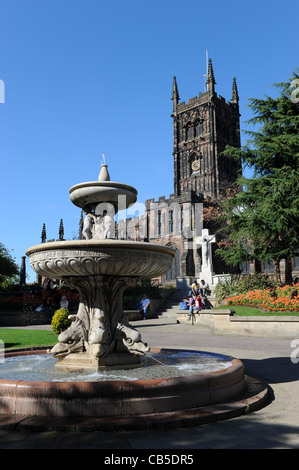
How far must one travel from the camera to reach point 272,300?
15.3 meters

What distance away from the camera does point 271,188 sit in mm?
Answer: 19109

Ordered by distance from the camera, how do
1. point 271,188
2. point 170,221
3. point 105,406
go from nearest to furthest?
point 105,406 → point 271,188 → point 170,221

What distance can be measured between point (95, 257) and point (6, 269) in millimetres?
35969

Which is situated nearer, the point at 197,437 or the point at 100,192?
the point at 197,437

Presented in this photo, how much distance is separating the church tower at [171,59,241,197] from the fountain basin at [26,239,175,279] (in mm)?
52883


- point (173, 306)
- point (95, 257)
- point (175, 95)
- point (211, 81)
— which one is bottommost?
point (173, 306)

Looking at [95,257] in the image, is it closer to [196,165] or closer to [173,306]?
[173,306]

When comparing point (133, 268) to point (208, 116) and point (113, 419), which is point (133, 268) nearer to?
point (113, 419)

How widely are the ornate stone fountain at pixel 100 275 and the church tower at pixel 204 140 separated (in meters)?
52.0

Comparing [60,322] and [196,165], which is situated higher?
[196,165]

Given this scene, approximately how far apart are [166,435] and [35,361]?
3.61 meters

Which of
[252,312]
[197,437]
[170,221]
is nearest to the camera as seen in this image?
[197,437]

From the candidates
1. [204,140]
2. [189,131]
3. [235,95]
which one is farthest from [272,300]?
[235,95]

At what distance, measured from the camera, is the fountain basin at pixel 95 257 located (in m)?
4.82
